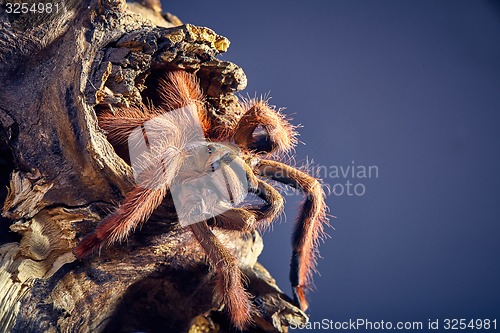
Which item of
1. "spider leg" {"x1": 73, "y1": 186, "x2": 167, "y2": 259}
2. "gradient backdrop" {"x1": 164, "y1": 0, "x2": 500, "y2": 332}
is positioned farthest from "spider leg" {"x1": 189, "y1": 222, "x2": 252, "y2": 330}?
"gradient backdrop" {"x1": 164, "y1": 0, "x2": 500, "y2": 332}

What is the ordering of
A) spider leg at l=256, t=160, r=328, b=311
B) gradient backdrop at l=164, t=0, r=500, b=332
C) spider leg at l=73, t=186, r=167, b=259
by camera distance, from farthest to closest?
gradient backdrop at l=164, t=0, r=500, b=332 → spider leg at l=256, t=160, r=328, b=311 → spider leg at l=73, t=186, r=167, b=259

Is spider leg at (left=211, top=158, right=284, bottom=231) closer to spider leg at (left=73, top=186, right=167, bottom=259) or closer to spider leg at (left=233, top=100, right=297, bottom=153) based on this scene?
spider leg at (left=233, top=100, right=297, bottom=153)

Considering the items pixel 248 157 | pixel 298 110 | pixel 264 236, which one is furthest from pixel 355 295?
pixel 248 157

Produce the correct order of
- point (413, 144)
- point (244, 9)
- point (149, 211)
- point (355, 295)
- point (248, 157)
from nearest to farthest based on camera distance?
1. point (149, 211)
2. point (248, 157)
3. point (244, 9)
4. point (413, 144)
5. point (355, 295)

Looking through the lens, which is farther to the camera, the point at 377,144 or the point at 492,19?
the point at 377,144

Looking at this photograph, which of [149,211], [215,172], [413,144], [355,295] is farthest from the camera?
[355,295]

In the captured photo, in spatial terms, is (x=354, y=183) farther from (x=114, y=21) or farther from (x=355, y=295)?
(x=114, y=21)
